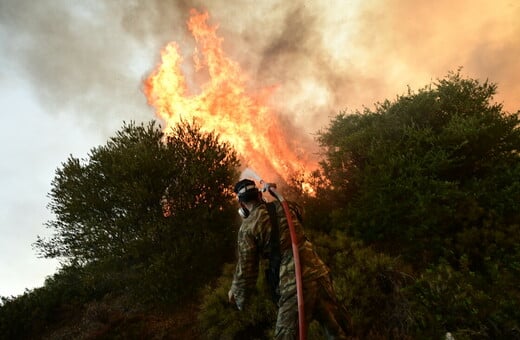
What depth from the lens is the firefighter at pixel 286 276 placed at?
399cm

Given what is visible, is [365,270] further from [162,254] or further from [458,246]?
[162,254]

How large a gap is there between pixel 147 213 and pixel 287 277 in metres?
11.9

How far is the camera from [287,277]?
4.05 metres

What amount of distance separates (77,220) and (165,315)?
629cm

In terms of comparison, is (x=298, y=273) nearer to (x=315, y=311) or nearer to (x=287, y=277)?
(x=287, y=277)

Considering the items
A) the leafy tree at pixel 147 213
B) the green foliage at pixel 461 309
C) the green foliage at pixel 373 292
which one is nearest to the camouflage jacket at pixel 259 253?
the green foliage at pixel 461 309

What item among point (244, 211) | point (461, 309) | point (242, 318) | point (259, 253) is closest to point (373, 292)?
point (461, 309)

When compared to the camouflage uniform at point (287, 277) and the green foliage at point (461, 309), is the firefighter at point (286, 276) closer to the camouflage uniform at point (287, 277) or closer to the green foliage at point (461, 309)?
the camouflage uniform at point (287, 277)

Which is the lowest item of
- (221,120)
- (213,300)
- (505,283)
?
(505,283)

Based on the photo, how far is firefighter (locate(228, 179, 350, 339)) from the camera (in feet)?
13.1

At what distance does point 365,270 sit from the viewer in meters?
8.30

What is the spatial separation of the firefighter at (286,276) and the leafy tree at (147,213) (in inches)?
397

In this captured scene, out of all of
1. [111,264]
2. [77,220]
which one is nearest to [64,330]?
[111,264]

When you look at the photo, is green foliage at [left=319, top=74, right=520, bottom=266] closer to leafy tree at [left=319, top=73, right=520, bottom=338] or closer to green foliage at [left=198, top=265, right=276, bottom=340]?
leafy tree at [left=319, top=73, right=520, bottom=338]
